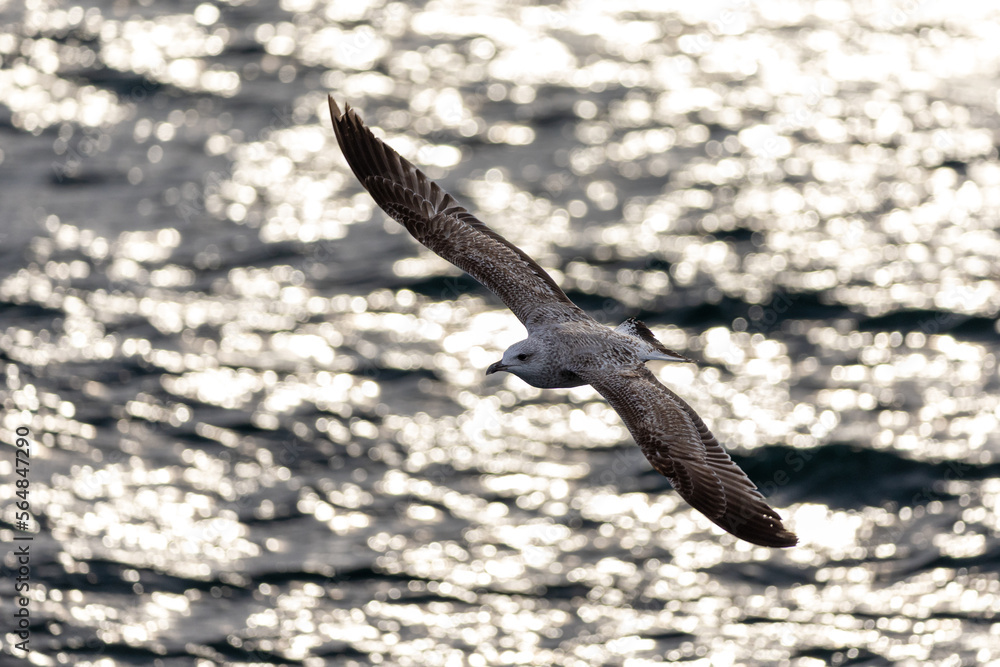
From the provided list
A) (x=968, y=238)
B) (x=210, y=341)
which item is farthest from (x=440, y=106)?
(x=968, y=238)

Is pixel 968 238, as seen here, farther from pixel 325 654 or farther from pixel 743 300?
pixel 325 654

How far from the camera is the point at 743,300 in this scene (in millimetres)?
47344

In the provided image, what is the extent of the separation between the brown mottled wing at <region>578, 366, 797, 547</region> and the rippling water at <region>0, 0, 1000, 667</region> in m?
27.2

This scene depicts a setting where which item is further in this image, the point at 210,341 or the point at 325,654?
the point at 210,341

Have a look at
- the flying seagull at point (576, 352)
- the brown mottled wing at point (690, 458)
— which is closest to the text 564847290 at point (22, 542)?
the flying seagull at point (576, 352)

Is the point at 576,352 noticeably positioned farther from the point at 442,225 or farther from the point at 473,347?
the point at 473,347

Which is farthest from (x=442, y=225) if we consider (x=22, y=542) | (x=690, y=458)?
(x=22, y=542)

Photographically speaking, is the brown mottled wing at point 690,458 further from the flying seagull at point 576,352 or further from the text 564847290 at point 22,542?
the text 564847290 at point 22,542

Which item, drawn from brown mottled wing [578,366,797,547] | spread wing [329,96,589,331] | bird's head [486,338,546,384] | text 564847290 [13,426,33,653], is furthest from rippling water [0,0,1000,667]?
brown mottled wing [578,366,797,547]

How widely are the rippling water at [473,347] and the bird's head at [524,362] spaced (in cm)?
2695

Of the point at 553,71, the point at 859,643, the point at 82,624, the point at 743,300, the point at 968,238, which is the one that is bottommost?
the point at 82,624

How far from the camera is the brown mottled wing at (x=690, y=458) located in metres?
13.6

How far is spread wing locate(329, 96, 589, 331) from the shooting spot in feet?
55.2

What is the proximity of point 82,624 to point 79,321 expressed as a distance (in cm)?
1221
